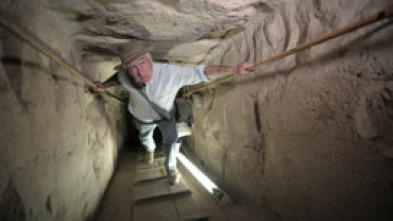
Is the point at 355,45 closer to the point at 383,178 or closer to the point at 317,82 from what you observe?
the point at 317,82

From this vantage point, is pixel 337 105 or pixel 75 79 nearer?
pixel 337 105

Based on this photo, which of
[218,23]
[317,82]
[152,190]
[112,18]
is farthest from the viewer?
[152,190]

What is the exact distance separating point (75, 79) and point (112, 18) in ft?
2.66

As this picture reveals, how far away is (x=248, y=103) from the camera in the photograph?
82.8 inches

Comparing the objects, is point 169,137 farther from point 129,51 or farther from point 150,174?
point 129,51

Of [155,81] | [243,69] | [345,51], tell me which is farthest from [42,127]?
[345,51]

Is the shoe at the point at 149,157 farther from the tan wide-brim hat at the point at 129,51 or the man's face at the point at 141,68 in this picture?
the tan wide-brim hat at the point at 129,51

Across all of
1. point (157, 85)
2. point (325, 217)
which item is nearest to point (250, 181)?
point (325, 217)

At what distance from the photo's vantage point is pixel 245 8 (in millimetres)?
1656

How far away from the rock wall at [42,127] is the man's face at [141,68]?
2.04 feet

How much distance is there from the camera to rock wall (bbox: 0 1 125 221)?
3.22 ft

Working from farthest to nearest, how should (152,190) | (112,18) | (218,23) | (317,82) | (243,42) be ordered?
(152,190) < (243,42) < (218,23) < (112,18) < (317,82)

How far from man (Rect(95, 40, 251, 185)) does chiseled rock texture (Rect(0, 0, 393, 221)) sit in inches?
11.7

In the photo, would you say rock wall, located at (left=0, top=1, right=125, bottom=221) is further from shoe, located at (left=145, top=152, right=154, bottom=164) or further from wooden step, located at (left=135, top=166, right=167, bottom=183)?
shoe, located at (left=145, top=152, right=154, bottom=164)
